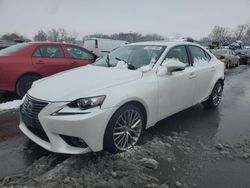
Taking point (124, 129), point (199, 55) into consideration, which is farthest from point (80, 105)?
point (199, 55)

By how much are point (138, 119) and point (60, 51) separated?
4.25 m

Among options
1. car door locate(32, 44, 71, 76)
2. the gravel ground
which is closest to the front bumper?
the gravel ground

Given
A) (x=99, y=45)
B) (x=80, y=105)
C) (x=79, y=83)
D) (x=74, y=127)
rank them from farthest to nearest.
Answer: (x=99, y=45)
(x=79, y=83)
(x=80, y=105)
(x=74, y=127)

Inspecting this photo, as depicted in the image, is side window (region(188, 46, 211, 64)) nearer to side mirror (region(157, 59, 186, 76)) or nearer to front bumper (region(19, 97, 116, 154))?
side mirror (region(157, 59, 186, 76))

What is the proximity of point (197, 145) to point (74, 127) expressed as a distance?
203cm

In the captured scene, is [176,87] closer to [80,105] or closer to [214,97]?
[80,105]

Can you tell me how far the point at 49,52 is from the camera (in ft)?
21.2

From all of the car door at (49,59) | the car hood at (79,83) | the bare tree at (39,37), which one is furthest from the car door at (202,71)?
the bare tree at (39,37)

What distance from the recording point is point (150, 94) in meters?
3.43

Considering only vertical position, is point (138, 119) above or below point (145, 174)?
above

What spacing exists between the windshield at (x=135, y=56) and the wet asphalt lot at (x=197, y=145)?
1244mm

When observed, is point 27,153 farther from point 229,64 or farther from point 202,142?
point 229,64

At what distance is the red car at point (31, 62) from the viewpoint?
571cm

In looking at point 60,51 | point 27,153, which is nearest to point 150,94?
point 27,153
